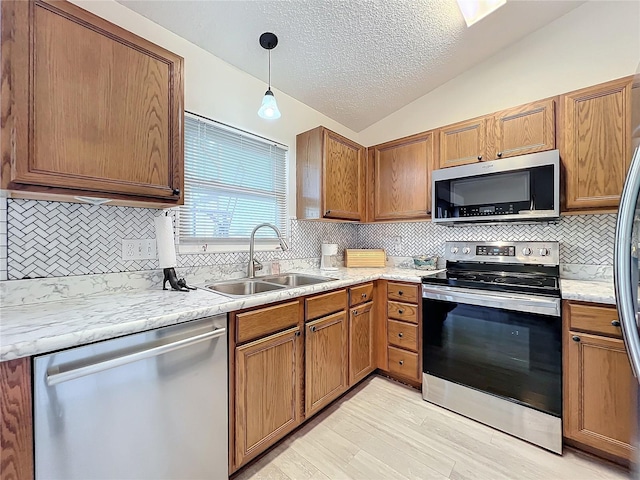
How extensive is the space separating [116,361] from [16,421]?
10.0 inches

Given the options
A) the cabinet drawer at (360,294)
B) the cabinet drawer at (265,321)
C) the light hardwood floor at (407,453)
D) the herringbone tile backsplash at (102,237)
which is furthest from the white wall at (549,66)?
the light hardwood floor at (407,453)

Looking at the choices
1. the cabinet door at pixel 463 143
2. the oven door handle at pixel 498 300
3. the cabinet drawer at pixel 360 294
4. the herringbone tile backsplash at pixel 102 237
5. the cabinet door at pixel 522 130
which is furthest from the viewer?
the cabinet door at pixel 463 143

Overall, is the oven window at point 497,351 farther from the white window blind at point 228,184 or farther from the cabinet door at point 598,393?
the white window blind at point 228,184

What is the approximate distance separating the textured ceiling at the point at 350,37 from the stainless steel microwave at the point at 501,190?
0.94 meters

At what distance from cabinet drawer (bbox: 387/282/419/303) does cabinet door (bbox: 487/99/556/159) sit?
1178mm

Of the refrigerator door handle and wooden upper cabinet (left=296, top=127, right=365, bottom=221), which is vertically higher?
wooden upper cabinet (left=296, top=127, right=365, bottom=221)

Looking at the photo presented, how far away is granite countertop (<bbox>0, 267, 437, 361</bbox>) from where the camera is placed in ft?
2.62

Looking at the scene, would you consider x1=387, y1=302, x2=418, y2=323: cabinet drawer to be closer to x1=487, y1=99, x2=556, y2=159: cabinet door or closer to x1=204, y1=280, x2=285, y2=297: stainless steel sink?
x1=204, y1=280, x2=285, y2=297: stainless steel sink

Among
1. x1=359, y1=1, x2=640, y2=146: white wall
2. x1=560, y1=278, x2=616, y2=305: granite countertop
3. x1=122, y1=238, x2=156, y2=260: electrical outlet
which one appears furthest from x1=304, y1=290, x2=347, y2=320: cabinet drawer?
x1=359, y1=1, x2=640, y2=146: white wall

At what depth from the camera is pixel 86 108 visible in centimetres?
111

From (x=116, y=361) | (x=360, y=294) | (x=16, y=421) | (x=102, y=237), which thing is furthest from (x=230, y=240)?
(x=16, y=421)

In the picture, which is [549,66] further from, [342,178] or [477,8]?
[342,178]

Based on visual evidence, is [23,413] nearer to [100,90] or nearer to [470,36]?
[100,90]

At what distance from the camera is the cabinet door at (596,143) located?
165 centimetres
